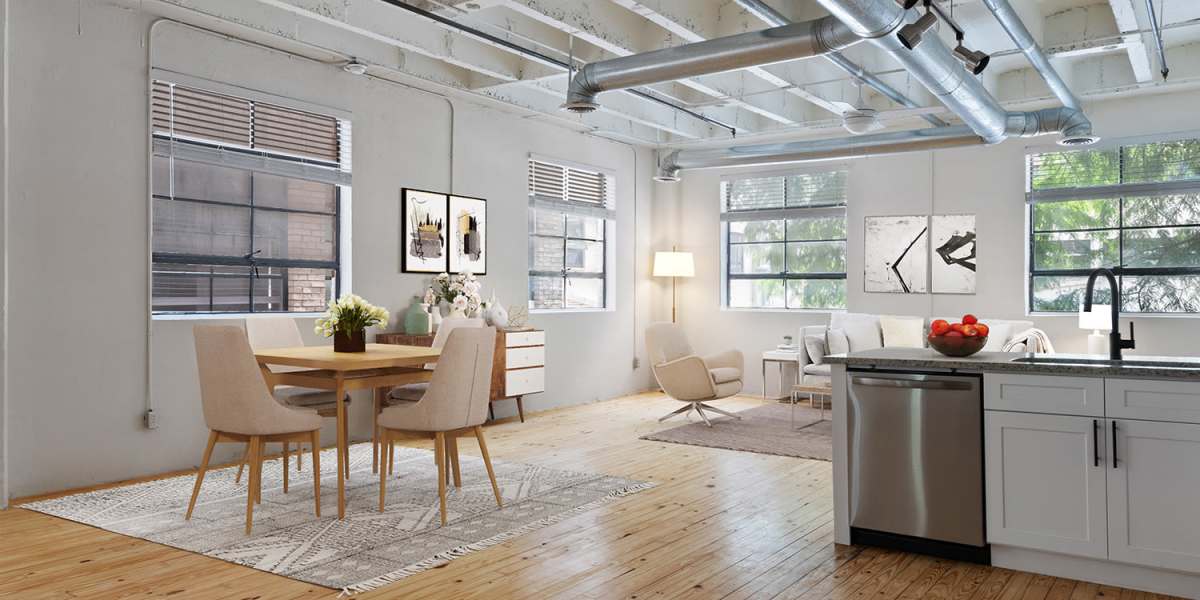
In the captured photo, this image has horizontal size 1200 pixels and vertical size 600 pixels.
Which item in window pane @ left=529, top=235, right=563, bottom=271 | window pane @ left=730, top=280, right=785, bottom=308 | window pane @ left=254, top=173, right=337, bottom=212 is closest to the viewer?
window pane @ left=254, top=173, right=337, bottom=212

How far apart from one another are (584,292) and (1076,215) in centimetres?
465

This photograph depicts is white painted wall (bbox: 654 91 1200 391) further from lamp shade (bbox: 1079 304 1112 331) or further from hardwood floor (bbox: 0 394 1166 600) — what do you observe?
hardwood floor (bbox: 0 394 1166 600)

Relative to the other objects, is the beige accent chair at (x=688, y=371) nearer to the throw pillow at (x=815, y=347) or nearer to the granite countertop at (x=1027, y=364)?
the throw pillow at (x=815, y=347)

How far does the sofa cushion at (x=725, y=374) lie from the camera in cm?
755

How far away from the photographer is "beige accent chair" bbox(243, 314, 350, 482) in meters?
4.89

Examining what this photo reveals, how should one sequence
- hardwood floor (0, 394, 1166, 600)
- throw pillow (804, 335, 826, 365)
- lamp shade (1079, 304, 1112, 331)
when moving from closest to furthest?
hardwood floor (0, 394, 1166, 600), lamp shade (1079, 304, 1112, 331), throw pillow (804, 335, 826, 365)

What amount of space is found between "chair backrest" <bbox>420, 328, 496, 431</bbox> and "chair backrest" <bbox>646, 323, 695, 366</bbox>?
3.34 m

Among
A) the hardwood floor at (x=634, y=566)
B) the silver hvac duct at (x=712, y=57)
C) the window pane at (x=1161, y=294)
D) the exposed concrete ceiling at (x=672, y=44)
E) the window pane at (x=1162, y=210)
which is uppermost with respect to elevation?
the exposed concrete ceiling at (x=672, y=44)

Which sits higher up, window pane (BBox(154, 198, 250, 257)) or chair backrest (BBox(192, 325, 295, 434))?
window pane (BBox(154, 198, 250, 257))

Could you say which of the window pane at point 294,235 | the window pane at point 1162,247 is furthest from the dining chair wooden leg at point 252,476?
the window pane at point 1162,247

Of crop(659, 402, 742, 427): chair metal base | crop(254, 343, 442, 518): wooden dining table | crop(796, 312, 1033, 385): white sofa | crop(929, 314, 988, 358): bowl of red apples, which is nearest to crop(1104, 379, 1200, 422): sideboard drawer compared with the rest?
crop(929, 314, 988, 358): bowl of red apples

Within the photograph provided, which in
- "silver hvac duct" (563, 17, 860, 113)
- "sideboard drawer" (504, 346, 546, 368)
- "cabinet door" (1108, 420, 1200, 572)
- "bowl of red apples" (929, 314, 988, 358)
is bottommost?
"cabinet door" (1108, 420, 1200, 572)

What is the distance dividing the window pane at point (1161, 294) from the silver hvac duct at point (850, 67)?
2140mm

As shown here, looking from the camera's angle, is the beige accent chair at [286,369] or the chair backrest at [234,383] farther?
the beige accent chair at [286,369]
